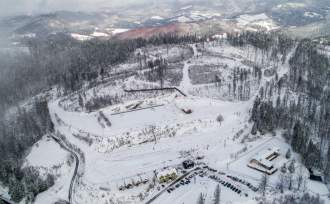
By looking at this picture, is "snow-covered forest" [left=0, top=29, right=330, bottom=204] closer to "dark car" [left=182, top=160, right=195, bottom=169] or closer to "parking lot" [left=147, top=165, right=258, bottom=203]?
"parking lot" [left=147, top=165, right=258, bottom=203]

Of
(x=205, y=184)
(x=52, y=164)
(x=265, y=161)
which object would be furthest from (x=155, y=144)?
(x=265, y=161)

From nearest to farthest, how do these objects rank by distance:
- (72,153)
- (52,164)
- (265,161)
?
(265,161)
(52,164)
(72,153)

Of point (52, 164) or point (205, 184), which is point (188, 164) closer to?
point (205, 184)

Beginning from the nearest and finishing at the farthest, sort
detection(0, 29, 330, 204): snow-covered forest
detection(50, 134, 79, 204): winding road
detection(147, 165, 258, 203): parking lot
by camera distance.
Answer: detection(147, 165, 258, 203): parking lot
detection(0, 29, 330, 204): snow-covered forest
detection(50, 134, 79, 204): winding road

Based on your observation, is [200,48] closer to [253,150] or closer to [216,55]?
[216,55]

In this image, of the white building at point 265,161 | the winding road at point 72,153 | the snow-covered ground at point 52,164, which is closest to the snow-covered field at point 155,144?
the snow-covered ground at point 52,164

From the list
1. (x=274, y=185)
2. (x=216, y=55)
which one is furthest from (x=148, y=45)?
(x=274, y=185)

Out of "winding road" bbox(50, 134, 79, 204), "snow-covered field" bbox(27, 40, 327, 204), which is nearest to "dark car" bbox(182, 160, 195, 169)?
"snow-covered field" bbox(27, 40, 327, 204)

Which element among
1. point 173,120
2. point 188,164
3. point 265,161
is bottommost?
point 188,164
